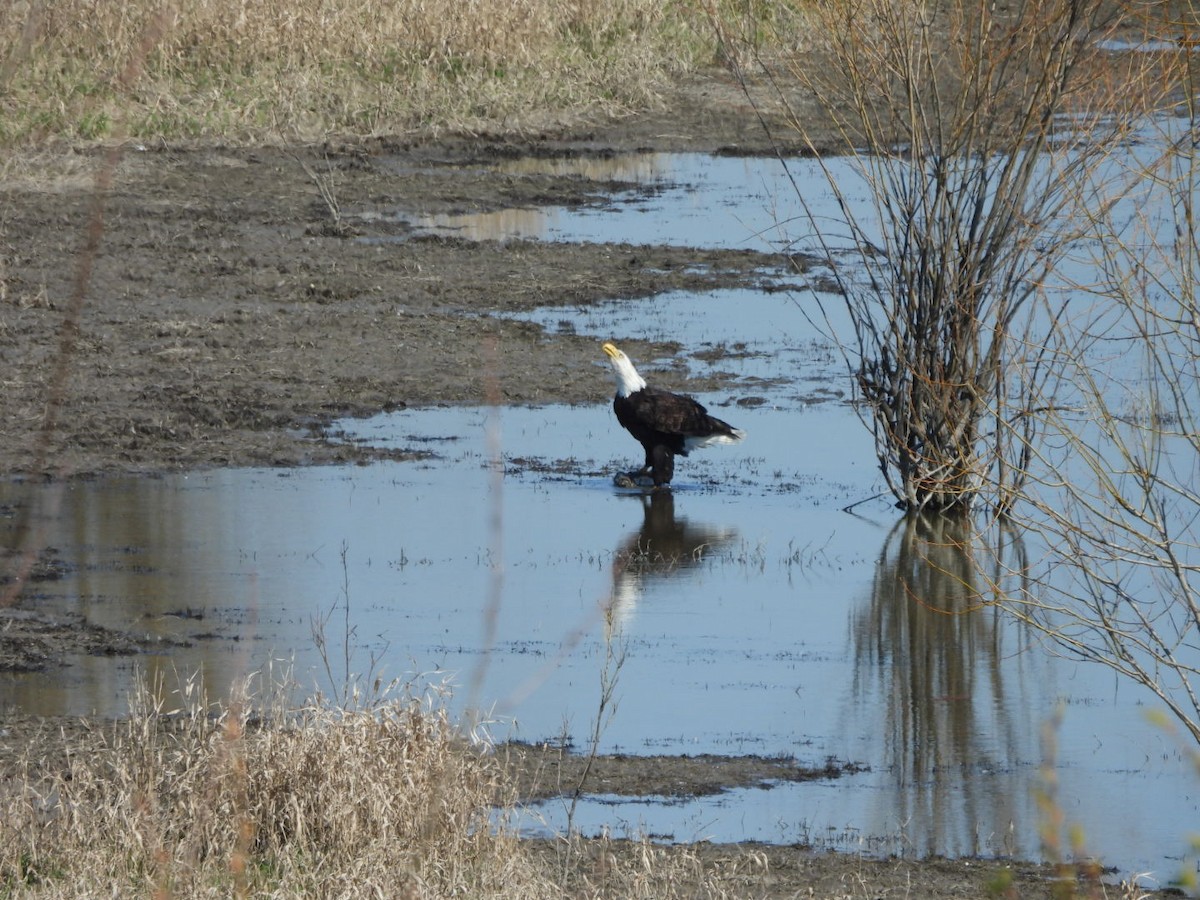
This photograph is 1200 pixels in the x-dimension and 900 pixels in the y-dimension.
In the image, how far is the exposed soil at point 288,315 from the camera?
845cm

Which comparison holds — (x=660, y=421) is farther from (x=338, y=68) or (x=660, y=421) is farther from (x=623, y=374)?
(x=338, y=68)

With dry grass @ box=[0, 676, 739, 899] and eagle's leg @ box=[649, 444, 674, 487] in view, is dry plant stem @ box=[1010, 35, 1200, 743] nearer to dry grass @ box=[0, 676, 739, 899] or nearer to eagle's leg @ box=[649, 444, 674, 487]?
dry grass @ box=[0, 676, 739, 899]

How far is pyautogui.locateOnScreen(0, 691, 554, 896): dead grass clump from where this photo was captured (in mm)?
5418

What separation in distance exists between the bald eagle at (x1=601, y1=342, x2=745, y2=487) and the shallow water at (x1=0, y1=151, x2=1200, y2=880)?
26 centimetres

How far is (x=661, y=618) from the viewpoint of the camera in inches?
364

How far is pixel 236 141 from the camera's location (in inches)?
846

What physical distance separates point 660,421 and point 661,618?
214cm

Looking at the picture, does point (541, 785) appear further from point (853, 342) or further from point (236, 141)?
point (236, 141)

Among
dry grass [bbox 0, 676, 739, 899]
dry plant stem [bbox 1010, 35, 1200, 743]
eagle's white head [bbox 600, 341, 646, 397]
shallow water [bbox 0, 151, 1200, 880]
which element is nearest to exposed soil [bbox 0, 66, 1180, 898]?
shallow water [bbox 0, 151, 1200, 880]

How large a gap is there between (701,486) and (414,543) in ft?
7.16

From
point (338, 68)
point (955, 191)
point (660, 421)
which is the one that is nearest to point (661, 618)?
point (660, 421)

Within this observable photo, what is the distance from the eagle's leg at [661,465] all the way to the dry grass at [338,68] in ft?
34.1

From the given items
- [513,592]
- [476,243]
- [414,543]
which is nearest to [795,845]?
[513,592]

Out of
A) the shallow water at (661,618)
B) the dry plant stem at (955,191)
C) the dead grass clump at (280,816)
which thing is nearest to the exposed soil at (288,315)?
the shallow water at (661,618)
